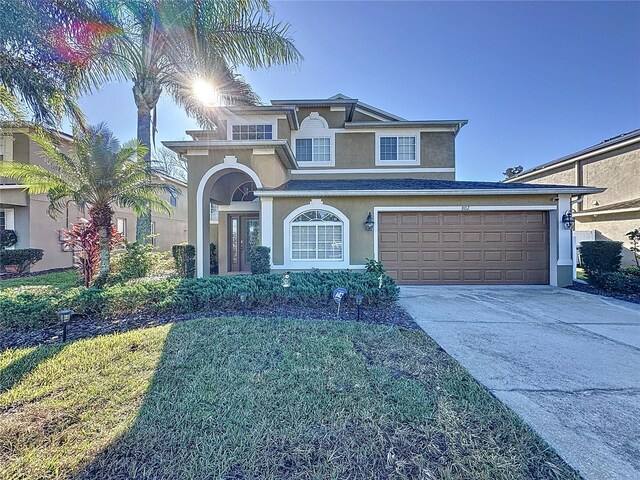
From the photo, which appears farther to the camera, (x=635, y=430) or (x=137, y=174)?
(x=137, y=174)

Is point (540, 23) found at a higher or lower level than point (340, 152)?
higher

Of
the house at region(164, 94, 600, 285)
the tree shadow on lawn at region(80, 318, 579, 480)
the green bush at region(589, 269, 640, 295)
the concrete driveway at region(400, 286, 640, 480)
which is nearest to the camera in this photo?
the tree shadow on lawn at region(80, 318, 579, 480)

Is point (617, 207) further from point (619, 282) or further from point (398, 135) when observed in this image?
point (398, 135)

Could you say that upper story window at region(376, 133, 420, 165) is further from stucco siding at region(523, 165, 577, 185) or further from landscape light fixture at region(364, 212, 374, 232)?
stucco siding at region(523, 165, 577, 185)

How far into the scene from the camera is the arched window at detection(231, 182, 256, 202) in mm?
13852

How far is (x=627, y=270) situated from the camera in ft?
29.6

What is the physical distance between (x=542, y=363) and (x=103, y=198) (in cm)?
1161

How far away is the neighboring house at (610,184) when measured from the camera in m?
14.1

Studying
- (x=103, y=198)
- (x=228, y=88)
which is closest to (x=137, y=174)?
(x=103, y=198)

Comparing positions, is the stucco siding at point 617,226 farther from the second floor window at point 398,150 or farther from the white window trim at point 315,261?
the white window trim at point 315,261

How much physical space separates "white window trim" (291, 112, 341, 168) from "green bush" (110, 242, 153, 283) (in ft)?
25.1

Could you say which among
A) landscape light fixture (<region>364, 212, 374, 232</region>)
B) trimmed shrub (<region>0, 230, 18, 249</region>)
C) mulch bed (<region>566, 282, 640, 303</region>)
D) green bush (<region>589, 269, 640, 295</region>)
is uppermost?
landscape light fixture (<region>364, 212, 374, 232</region>)

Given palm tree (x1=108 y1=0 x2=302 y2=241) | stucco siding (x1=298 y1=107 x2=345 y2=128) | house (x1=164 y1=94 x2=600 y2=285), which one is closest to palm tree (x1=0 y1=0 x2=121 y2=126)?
palm tree (x1=108 y1=0 x2=302 y2=241)

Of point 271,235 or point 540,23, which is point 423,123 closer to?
point 540,23
